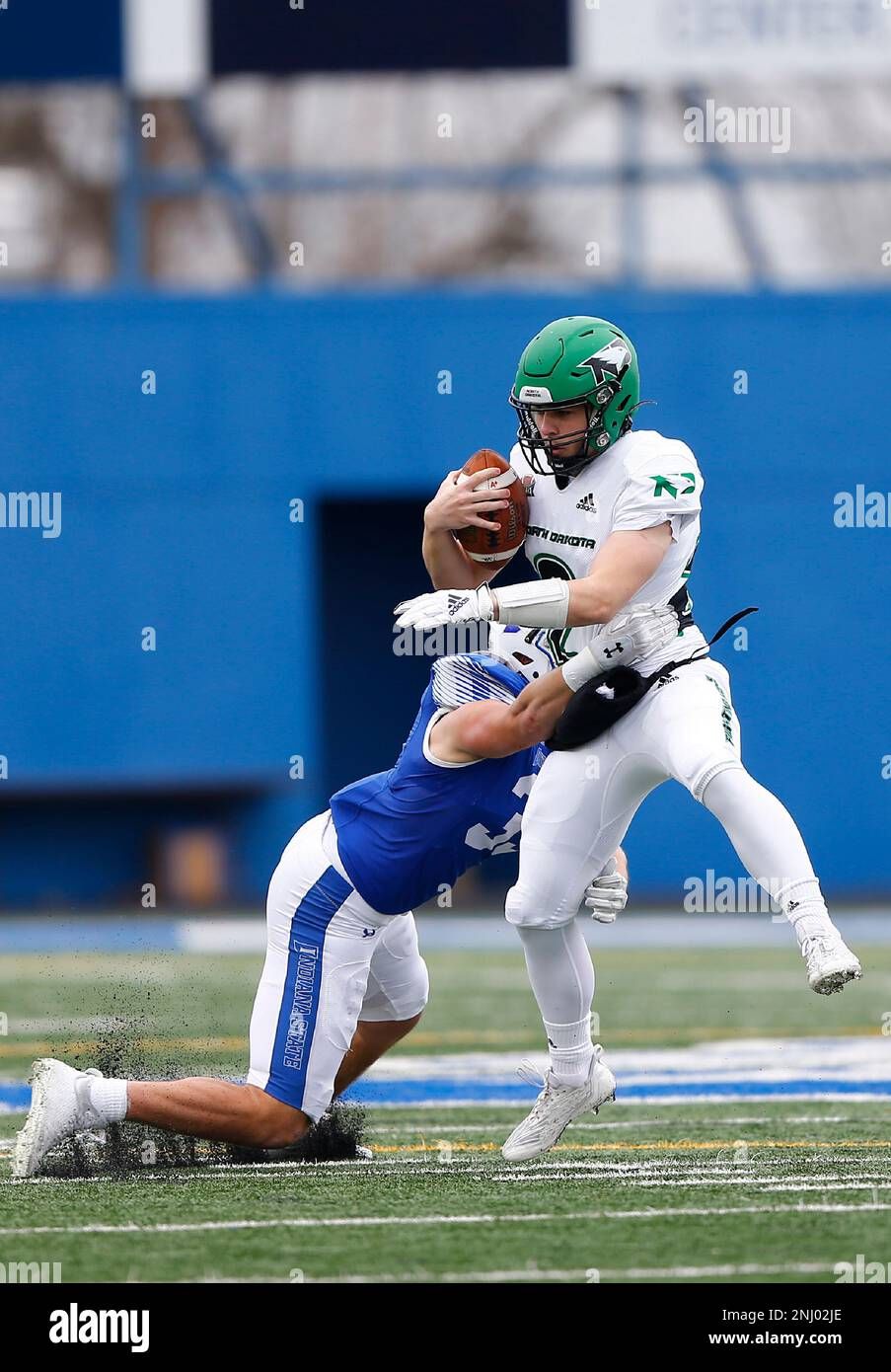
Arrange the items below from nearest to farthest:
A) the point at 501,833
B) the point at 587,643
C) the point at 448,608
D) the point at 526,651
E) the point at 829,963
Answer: the point at 829,963 < the point at 448,608 < the point at 587,643 < the point at 501,833 < the point at 526,651

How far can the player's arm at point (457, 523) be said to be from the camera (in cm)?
525

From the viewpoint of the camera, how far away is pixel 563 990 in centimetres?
536

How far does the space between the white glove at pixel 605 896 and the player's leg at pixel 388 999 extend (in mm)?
437

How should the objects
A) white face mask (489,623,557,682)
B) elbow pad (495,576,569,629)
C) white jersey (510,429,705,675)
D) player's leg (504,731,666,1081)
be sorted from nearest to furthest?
elbow pad (495,576,569,629)
white jersey (510,429,705,675)
player's leg (504,731,666,1081)
white face mask (489,623,557,682)

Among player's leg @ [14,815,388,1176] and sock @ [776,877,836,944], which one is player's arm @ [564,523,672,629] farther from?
player's leg @ [14,815,388,1176]

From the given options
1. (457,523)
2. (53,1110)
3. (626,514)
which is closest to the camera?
(53,1110)

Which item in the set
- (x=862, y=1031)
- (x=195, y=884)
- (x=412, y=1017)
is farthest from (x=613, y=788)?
(x=195, y=884)

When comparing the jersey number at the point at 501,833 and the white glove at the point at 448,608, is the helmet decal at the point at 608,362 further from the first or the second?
the jersey number at the point at 501,833

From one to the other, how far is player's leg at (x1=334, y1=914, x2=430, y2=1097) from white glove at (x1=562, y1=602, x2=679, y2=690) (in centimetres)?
77

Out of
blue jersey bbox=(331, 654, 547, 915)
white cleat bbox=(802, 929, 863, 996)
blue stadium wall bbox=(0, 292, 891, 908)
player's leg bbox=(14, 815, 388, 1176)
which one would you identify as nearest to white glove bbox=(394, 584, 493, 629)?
blue jersey bbox=(331, 654, 547, 915)

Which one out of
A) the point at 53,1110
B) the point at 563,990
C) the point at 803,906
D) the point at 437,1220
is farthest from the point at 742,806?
the point at 53,1110

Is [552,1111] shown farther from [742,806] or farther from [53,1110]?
[53,1110]

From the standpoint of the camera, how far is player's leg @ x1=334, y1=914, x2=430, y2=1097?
5527 millimetres

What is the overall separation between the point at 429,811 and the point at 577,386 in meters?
1.03
